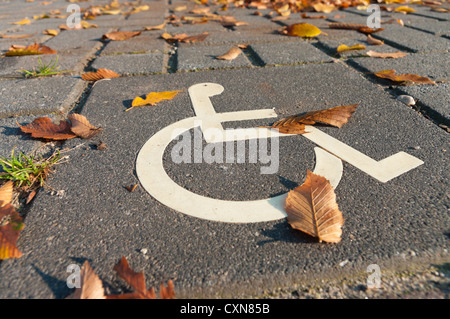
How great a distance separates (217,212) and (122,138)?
0.68 metres

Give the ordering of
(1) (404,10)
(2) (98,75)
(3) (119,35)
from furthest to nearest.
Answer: (1) (404,10)
(3) (119,35)
(2) (98,75)

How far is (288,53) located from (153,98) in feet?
4.04

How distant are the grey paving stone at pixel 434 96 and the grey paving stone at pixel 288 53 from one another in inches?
28.6

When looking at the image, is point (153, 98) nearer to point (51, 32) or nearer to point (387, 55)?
point (387, 55)

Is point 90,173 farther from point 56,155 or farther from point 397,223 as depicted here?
point 397,223

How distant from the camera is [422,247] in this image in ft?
3.14

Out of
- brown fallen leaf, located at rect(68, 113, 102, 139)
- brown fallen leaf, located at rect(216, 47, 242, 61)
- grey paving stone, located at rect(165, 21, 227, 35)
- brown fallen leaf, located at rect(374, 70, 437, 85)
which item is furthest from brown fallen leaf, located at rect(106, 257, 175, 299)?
grey paving stone, located at rect(165, 21, 227, 35)

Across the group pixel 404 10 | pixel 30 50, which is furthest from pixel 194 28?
pixel 404 10

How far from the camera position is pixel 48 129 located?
61.3 inches

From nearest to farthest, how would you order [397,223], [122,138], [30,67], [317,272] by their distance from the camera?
[317,272] → [397,223] → [122,138] → [30,67]

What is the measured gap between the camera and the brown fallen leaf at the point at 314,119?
5.16ft

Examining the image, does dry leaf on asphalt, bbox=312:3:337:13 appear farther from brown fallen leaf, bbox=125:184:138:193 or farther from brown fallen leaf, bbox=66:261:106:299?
brown fallen leaf, bbox=66:261:106:299

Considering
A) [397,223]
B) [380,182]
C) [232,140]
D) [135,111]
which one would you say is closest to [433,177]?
[380,182]

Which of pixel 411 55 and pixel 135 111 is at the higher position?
pixel 411 55
